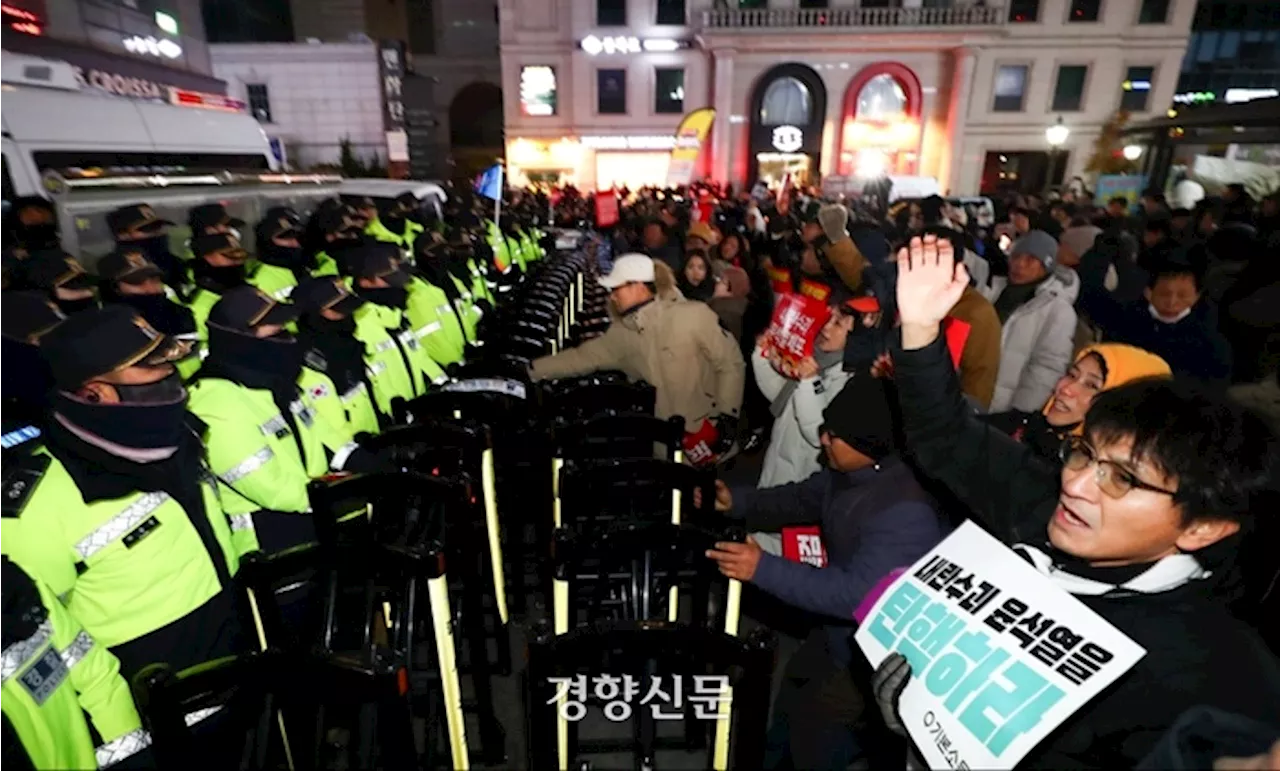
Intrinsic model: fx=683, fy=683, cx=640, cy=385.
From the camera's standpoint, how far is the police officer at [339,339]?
348 centimetres

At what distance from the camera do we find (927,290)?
5.65 ft

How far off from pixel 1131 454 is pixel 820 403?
1.84 metres

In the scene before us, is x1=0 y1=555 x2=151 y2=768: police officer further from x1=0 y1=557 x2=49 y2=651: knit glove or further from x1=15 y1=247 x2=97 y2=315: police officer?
x1=15 y1=247 x2=97 y2=315: police officer

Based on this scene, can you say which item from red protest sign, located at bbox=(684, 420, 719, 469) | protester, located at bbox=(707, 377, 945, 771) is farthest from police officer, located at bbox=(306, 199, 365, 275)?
protester, located at bbox=(707, 377, 945, 771)

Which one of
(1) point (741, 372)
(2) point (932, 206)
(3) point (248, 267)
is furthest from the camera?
(2) point (932, 206)

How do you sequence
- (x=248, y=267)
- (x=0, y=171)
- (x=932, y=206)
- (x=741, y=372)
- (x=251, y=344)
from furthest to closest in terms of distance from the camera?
(x=932, y=206) < (x=0, y=171) < (x=248, y=267) < (x=741, y=372) < (x=251, y=344)

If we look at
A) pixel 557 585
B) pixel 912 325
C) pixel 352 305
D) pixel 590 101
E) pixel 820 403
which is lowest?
pixel 557 585

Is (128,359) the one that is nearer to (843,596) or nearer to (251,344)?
(251,344)

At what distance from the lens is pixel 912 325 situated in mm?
1747

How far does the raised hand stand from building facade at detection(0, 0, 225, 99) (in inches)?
542

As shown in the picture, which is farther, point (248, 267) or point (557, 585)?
point (248, 267)

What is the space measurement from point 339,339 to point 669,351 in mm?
1807

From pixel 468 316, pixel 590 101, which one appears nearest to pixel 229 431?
pixel 468 316

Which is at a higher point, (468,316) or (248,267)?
(248,267)
